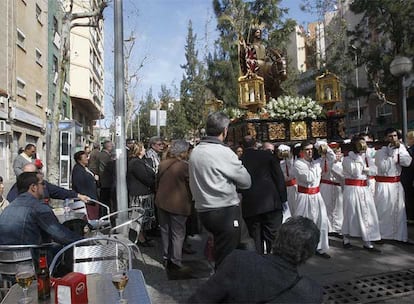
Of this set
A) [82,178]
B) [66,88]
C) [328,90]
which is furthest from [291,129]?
[66,88]

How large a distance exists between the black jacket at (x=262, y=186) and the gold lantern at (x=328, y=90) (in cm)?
646

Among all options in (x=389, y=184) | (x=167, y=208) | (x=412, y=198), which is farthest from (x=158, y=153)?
(x=412, y=198)

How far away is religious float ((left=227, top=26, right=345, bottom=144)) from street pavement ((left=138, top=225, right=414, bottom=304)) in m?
3.54

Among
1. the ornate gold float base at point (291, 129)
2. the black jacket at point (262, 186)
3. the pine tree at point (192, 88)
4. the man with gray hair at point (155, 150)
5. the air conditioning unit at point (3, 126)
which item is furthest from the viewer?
the pine tree at point (192, 88)

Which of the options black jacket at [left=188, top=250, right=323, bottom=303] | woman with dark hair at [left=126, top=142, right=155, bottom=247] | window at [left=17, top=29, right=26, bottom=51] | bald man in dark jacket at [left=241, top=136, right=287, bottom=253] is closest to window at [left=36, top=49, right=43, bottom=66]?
window at [left=17, top=29, right=26, bottom=51]

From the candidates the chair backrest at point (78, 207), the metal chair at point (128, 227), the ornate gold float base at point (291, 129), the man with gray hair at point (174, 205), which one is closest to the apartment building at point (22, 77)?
the ornate gold float base at point (291, 129)

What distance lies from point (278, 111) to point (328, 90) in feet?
6.71

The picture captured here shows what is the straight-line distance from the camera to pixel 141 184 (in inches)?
301

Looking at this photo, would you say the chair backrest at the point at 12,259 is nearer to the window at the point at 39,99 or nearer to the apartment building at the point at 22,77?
the apartment building at the point at 22,77

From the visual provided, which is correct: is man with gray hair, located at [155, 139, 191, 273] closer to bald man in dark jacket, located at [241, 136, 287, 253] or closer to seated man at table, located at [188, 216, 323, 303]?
bald man in dark jacket, located at [241, 136, 287, 253]

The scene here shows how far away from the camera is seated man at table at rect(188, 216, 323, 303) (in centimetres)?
193

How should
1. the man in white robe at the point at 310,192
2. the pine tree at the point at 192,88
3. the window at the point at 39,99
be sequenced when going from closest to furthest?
the man in white robe at the point at 310,192, the window at the point at 39,99, the pine tree at the point at 192,88

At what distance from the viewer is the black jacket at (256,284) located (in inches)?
76.0

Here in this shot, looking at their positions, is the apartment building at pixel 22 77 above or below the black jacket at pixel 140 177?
above
